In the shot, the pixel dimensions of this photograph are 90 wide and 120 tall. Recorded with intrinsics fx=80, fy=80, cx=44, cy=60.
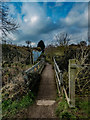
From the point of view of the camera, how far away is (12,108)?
8.02 ft

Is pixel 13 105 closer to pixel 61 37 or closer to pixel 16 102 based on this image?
pixel 16 102

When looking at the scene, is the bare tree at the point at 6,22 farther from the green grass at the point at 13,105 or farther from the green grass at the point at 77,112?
the green grass at the point at 77,112

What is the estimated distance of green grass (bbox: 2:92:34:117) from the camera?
91.3 inches

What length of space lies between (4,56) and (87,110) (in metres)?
6.58

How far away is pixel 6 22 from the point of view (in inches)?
204

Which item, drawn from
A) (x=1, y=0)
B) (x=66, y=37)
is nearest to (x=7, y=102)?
(x=1, y=0)

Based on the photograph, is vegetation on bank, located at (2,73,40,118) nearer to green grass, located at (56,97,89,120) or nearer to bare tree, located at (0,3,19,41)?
green grass, located at (56,97,89,120)

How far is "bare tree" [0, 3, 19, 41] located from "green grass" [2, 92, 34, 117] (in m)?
4.51

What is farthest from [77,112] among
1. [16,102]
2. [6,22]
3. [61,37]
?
[61,37]

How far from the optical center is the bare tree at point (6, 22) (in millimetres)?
4657

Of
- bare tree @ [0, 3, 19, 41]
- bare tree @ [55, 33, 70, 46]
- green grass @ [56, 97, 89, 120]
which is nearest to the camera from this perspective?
green grass @ [56, 97, 89, 120]

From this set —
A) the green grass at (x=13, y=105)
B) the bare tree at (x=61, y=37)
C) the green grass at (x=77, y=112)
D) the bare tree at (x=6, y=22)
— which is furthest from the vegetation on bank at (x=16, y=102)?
the bare tree at (x=61, y=37)

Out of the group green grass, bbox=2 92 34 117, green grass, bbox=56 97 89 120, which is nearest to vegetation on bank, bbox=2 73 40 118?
Result: green grass, bbox=2 92 34 117

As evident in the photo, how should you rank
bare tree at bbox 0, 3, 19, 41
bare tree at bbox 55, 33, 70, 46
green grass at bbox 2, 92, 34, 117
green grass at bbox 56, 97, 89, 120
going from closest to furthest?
green grass at bbox 56, 97, 89, 120 → green grass at bbox 2, 92, 34, 117 → bare tree at bbox 0, 3, 19, 41 → bare tree at bbox 55, 33, 70, 46
